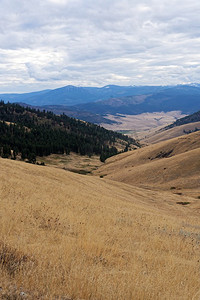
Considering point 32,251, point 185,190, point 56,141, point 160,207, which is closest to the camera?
point 32,251

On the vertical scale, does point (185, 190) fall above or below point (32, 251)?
below

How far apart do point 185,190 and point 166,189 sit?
4706mm

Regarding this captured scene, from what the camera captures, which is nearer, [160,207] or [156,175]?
[160,207]

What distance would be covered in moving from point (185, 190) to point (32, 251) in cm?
4693

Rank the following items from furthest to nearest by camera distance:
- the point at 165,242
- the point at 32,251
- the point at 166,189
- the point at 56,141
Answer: the point at 56,141 → the point at 166,189 → the point at 165,242 → the point at 32,251

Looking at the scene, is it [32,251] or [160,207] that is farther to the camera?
[160,207]

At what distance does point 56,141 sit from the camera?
183 meters

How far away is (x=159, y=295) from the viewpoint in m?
5.68

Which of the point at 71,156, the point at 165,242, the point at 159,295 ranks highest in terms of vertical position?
the point at 159,295

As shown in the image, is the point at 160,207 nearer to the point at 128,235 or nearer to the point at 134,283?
the point at 128,235

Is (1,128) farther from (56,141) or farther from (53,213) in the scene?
(53,213)

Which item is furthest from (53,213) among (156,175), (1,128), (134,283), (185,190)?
(1,128)

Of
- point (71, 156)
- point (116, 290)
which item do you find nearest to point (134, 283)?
point (116, 290)

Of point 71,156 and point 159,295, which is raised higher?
point 159,295
